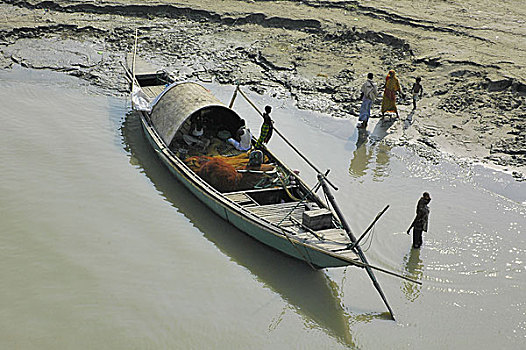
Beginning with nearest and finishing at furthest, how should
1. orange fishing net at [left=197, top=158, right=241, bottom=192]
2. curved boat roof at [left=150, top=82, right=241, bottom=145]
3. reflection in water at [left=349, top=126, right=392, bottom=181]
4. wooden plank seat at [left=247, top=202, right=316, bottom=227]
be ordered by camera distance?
wooden plank seat at [left=247, top=202, right=316, bottom=227], orange fishing net at [left=197, top=158, right=241, bottom=192], curved boat roof at [left=150, top=82, right=241, bottom=145], reflection in water at [left=349, top=126, right=392, bottom=181]

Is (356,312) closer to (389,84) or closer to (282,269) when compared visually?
(282,269)

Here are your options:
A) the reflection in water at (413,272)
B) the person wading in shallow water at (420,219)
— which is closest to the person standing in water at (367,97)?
the person wading in shallow water at (420,219)

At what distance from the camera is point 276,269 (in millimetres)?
6883

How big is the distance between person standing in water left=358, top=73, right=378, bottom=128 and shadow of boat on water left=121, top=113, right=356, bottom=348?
4377 millimetres

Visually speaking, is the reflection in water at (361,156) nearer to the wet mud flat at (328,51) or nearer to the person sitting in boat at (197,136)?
the wet mud flat at (328,51)

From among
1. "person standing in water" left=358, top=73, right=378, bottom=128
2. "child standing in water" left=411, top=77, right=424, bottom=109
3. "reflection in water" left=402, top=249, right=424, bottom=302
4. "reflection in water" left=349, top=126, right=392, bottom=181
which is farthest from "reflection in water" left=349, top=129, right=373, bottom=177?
"reflection in water" left=402, top=249, right=424, bottom=302

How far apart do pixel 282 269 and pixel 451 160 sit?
4.72 m

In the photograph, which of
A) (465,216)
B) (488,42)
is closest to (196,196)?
(465,216)

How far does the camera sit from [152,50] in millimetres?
14469

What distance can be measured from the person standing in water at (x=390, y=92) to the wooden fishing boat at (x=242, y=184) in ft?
11.5

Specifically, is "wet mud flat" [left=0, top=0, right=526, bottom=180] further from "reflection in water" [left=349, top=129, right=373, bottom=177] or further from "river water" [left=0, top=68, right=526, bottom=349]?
"river water" [left=0, top=68, right=526, bottom=349]

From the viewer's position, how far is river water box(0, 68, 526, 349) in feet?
19.7

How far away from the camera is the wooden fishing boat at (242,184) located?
249 inches

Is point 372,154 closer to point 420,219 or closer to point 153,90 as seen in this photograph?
point 420,219
